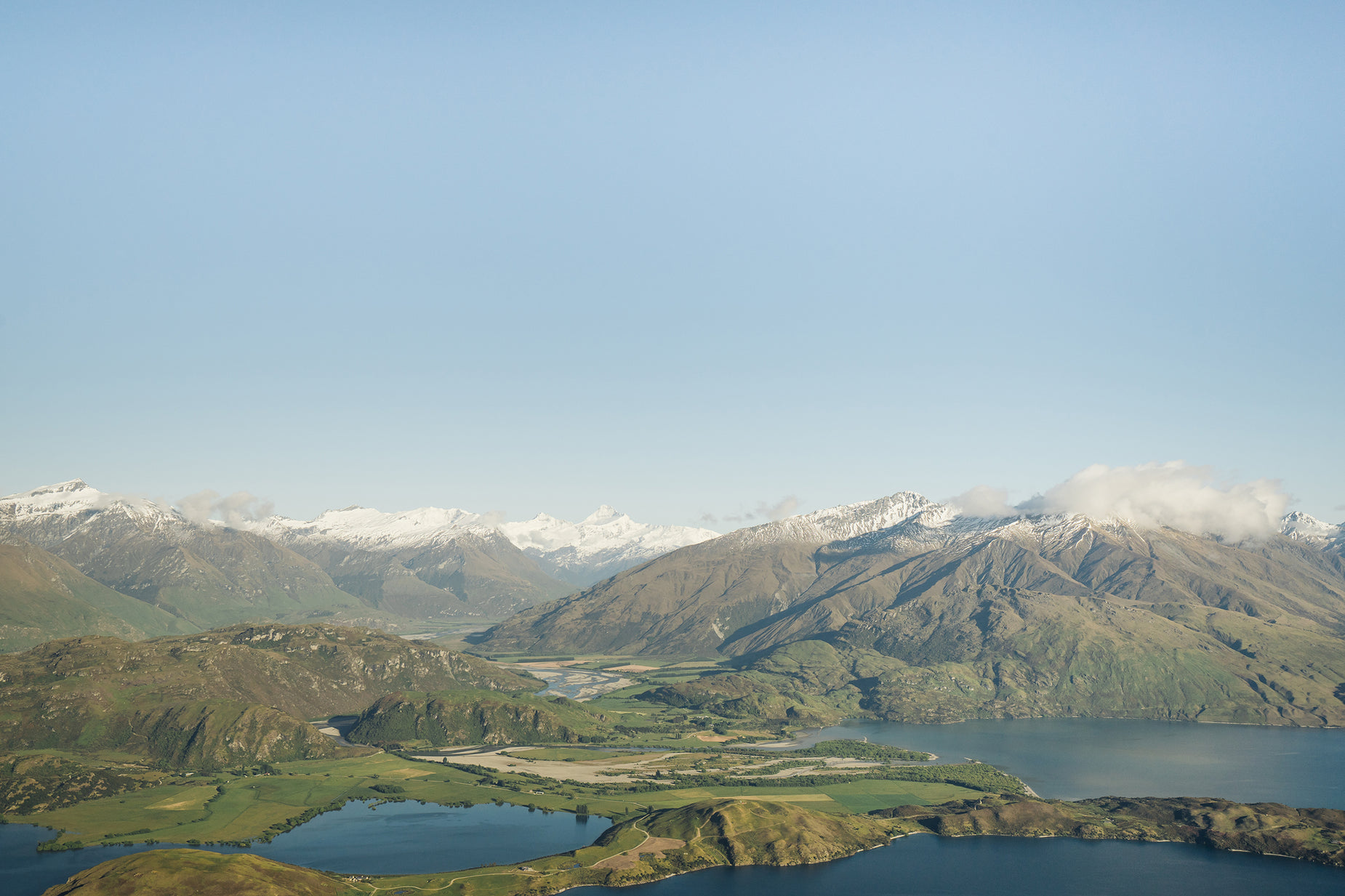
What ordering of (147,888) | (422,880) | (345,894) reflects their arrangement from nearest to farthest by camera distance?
(147,888) < (345,894) < (422,880)

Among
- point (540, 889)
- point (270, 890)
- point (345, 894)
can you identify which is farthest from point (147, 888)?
point (540, 889)

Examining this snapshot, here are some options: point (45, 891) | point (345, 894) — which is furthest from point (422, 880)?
point (45, 891)

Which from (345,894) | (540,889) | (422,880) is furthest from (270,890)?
(540,889)

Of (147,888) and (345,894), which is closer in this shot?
(147,888)

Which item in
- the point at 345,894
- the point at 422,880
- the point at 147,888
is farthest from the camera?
the point at 422,880

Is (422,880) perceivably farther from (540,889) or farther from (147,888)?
(147,888)

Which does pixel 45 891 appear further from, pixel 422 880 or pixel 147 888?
pixel 422 880

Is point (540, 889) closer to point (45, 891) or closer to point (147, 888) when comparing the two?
point (147, 888)

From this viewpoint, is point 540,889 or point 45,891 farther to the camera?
point 540,889
